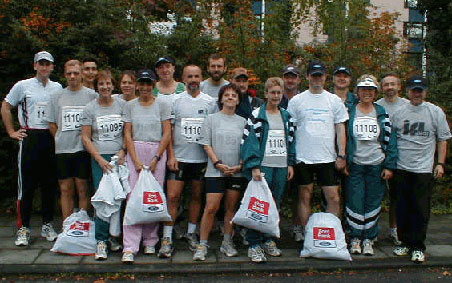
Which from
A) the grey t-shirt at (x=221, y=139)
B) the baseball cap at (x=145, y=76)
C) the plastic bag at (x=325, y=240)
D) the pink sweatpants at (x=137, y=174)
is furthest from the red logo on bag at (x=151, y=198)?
the plastic bag at (x=325, y=240)

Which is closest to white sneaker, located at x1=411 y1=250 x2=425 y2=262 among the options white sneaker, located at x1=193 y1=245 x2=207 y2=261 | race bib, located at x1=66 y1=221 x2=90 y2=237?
white sneaker, located at x1=193 y1=245 x2=207 y2=261

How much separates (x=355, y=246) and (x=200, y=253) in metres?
1.87

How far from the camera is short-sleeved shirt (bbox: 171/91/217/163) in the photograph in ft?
18.8

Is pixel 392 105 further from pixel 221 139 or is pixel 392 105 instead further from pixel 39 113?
pixel 39 113

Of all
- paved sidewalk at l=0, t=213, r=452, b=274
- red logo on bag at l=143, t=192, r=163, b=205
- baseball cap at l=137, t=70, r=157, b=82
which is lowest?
paved sidewalk at l=0, t=213, r=452, b=274

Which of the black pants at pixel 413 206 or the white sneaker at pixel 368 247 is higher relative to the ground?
the black pants at pixel 413 206

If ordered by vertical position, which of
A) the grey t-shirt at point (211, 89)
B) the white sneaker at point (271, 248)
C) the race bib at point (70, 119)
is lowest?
the white sneaker at point (271, 248)

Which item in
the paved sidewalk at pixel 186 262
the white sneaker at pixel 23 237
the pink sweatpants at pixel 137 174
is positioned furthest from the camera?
the white sneaker at pixel 23 237

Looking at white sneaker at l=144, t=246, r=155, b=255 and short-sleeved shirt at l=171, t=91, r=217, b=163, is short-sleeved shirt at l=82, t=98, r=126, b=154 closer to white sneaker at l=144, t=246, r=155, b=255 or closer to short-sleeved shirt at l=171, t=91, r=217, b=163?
short-sleeved shirt at l=171, t=91, r=217, b=163

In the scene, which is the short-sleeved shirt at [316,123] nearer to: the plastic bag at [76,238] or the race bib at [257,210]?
the race bib at [257,210]

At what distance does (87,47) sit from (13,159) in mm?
2264

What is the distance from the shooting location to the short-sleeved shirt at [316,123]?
5.68m

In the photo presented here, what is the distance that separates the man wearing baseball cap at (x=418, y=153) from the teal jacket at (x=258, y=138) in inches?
51.2

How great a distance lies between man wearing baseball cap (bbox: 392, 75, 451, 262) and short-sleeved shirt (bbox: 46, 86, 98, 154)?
12.4 ft
